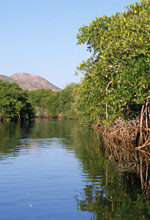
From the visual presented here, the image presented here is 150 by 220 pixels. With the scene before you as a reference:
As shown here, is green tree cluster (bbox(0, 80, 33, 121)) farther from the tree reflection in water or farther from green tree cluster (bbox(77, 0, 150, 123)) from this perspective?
the tree reflection in water

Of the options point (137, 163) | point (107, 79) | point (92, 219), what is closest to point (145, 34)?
point (107, 79)

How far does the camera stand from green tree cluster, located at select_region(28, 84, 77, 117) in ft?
316

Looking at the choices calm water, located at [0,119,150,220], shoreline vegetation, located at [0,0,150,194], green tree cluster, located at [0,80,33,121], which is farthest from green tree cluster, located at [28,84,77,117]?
calm water, located at [0,119,150,220]

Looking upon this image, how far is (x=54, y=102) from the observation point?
101438 mm

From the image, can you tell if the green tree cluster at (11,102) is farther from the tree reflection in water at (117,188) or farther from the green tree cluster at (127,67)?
the tree reflection in water at (117,188)

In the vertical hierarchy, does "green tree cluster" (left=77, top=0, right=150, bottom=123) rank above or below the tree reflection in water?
above

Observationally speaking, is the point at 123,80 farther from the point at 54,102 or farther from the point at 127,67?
the point at 54,102

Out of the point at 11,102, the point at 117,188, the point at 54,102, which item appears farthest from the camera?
the point at 54,102

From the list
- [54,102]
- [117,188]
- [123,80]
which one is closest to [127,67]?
[123,80]

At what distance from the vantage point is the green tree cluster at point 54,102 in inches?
3792

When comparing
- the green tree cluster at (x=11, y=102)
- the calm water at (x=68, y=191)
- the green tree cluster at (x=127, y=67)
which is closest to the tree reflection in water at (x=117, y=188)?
the calm water at (x=68, y=191)

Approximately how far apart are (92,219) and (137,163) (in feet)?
28.4

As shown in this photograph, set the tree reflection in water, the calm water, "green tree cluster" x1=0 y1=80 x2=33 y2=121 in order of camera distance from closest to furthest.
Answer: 1. the calm water
2. the tree reflection in water
3. "green tree cluster" x1=0 y1=80 x2=33 y2=121

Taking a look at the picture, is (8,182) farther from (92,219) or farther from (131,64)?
(131,64)
